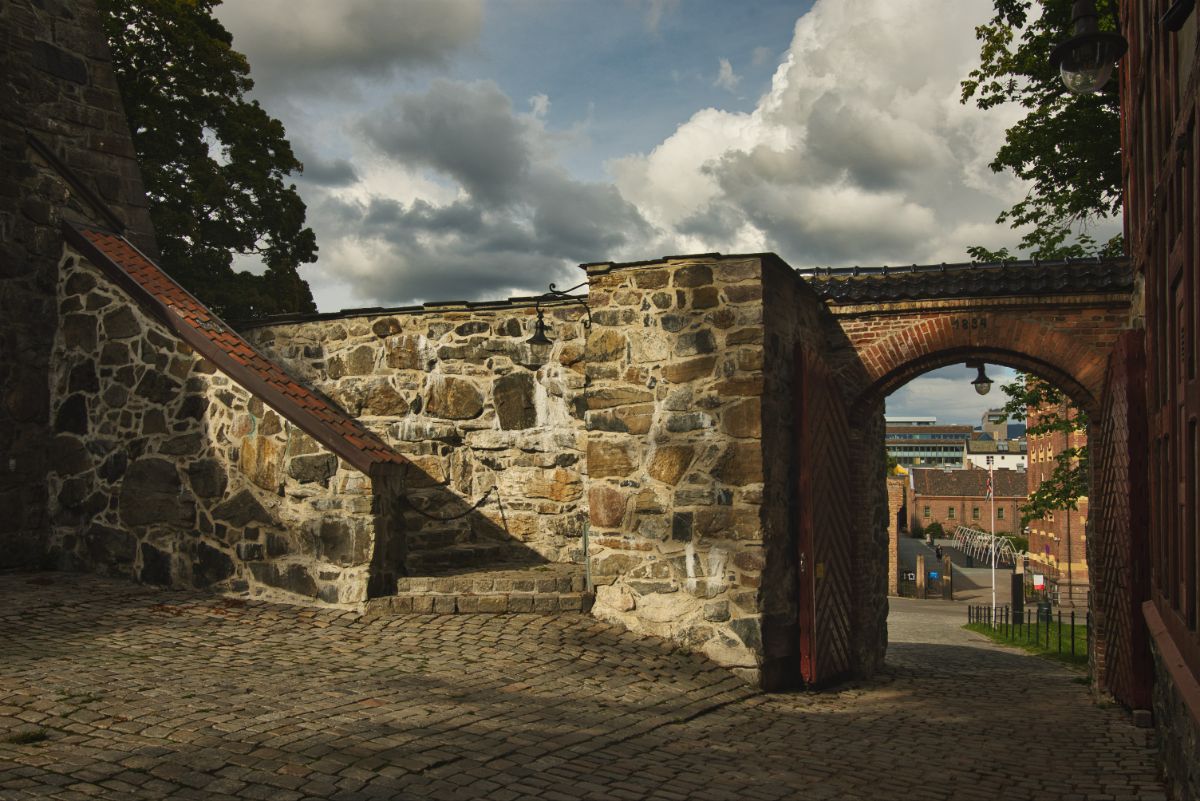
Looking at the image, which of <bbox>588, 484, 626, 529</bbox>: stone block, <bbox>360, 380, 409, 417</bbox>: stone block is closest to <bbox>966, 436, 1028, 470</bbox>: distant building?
<bbox>360, 380, 409, 417</bbox>: stone block

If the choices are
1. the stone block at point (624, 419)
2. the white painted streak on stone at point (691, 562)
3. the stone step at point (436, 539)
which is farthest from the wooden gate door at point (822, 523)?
the stone step at point (436, 539)

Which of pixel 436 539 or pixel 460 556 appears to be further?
pixel 436 539

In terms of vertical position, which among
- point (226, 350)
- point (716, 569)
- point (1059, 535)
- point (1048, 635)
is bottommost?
point (1048, 635)

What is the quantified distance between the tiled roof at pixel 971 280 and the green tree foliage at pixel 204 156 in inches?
384

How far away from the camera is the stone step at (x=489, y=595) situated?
7.80 meters

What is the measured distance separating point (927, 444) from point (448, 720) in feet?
493

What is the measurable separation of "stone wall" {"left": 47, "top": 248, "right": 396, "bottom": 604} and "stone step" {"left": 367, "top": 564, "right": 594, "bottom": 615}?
319 millimetres

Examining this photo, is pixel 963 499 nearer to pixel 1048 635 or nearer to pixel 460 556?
pixel 1048 635

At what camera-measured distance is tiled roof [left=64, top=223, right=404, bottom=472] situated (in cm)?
798

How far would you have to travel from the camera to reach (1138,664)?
23.3ft

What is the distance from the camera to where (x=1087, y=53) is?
195 inches

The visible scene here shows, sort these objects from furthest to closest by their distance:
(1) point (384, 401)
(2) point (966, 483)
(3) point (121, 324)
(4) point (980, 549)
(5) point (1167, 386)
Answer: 1. (2) point (966, 483)
2. (4) point (980, 549)
3. (1) point (384, 401)
4. (3) point (121, 324)
5. (5) point (1167, 386)

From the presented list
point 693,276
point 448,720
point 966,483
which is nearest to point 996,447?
point 966,483

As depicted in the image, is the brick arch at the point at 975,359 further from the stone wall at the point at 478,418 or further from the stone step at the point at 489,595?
the stone step at the point at 489,595
